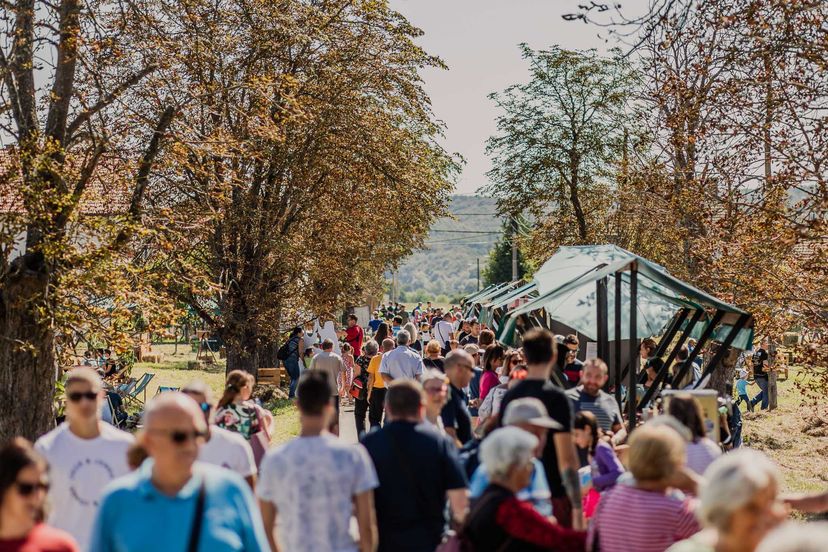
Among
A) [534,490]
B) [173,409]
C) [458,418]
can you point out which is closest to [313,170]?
[458,418]

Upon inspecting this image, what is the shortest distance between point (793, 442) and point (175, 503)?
60.8ft

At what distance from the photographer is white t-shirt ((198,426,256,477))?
7.12m

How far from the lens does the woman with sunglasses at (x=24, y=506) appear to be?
176 inches

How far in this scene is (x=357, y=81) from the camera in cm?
2789

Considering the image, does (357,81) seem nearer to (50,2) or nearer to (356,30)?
(356,30)

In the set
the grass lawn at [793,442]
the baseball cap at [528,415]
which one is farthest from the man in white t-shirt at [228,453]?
the grass lawn at [793,442]

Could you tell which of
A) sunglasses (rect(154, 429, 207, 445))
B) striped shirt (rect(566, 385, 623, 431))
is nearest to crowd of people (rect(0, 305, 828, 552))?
sunglasses (rect(154, 429, 207, 445))

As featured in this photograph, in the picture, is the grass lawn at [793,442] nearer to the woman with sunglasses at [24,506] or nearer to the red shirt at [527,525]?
the red shirt at [527,525]

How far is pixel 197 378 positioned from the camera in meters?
23.1

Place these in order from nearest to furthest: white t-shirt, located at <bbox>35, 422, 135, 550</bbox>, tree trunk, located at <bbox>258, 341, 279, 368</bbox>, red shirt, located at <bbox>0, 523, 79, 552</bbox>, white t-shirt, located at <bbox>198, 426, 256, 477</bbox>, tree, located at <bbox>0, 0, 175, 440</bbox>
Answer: red shirt, located at <bbox>0, 523, 79, 552</bbox> → white t-shirt, located at <bbox>35, 422, 135, 550</bbox> → white t-shirt, located at <bbox>198, 426, 256, 477</bbox> → tree, located at <bbox>0, 0, 175, 440</bbox> → tree trunk, located at <bbox>258, 341, 279, 368</bbox>

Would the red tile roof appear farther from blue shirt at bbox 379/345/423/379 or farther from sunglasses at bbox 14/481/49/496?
sunglasses at bbox 14/481/49/496

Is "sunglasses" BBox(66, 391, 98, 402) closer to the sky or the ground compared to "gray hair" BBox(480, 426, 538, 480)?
closer to the sky

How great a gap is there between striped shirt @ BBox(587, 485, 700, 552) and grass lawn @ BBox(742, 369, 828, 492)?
10.1m

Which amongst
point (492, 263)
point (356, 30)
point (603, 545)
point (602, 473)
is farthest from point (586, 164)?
point (492, 263)
